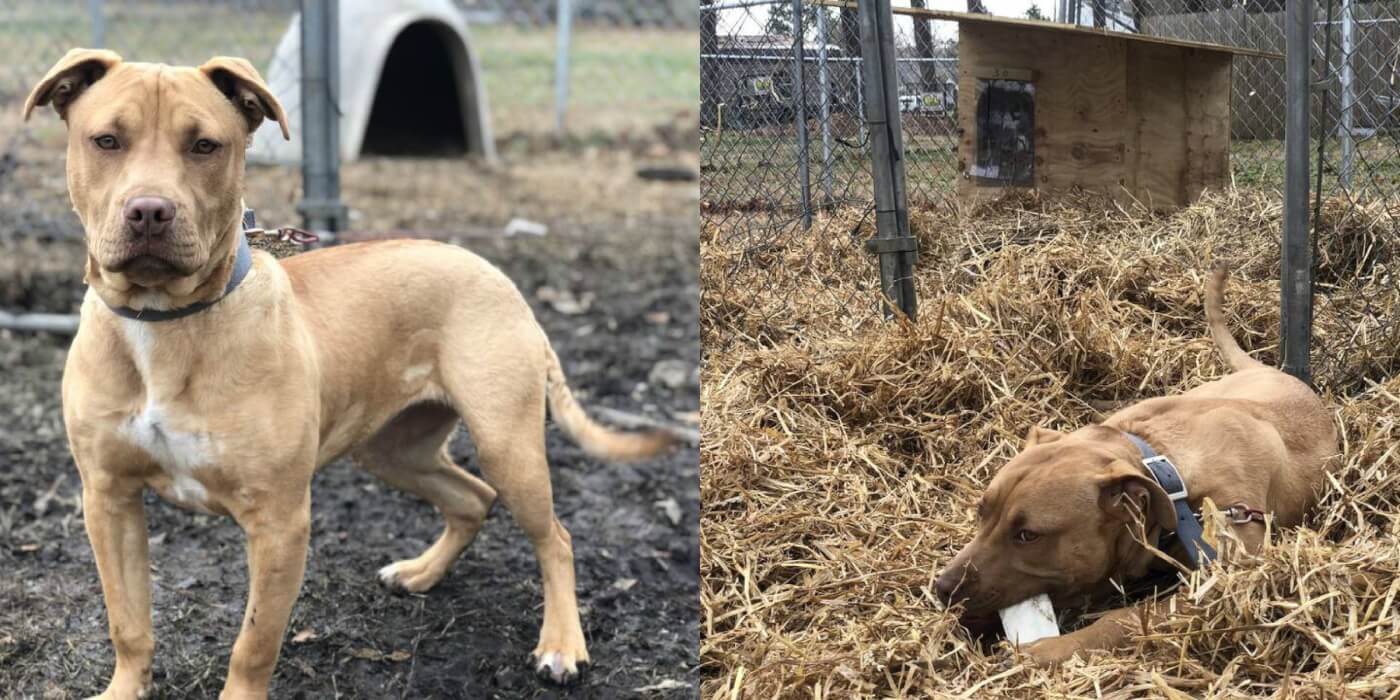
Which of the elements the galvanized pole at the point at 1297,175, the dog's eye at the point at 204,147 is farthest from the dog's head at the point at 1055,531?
the dog's eye at the point at 204,147

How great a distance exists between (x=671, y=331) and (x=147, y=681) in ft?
11.6

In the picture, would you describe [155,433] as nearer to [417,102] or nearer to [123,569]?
[123,569]

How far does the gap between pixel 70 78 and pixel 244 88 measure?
1.10 ft

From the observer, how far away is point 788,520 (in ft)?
8.30

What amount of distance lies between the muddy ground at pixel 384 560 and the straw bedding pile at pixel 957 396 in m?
1.03

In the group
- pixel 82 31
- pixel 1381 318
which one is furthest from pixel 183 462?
pixel 82 31

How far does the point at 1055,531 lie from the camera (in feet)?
8.08

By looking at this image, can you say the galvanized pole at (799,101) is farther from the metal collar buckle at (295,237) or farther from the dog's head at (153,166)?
the metal collar buckle at (295,237)

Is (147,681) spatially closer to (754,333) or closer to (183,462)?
(183,462)

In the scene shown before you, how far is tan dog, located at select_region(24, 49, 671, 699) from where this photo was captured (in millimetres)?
2578

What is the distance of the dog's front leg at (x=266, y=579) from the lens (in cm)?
283

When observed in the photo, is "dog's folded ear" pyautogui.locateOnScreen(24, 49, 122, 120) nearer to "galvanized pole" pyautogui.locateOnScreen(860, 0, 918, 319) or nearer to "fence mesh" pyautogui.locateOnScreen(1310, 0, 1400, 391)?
"galvanized pole" pyautogui.locateOnScreen(860, 0, 918, 319)

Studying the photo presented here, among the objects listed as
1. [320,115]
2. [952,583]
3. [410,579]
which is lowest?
[410,579]

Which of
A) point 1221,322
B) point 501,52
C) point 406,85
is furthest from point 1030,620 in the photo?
point 501,52
